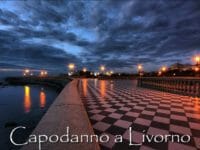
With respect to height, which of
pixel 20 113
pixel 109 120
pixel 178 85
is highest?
pixel 178 85

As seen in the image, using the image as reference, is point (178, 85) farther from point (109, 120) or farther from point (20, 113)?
point (20, 113)

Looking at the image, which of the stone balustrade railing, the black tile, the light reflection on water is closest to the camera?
the black tile

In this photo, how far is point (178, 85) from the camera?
24.0 feet

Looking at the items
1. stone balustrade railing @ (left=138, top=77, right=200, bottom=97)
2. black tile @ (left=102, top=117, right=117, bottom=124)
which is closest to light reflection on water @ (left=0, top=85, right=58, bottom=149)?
black tile @ (left=102, top=117, right=117, bottom=124)

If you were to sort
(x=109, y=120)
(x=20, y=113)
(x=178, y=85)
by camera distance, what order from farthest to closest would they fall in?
1. (x=20, y=113)
2. (x=178, y=85)
3. (x=109, y=120)

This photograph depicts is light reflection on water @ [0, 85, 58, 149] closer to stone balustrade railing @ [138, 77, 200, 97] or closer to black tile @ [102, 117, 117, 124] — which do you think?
black tile @ [102, 117, 117, 124]

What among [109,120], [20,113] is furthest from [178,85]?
[20,113]

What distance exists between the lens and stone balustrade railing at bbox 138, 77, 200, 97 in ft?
20.5

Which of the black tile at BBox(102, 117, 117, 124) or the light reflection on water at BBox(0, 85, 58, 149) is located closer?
the black tile at BBox(102, 117, 117, 124)

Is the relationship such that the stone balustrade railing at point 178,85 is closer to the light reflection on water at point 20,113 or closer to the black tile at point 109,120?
the black tile at point 109,120

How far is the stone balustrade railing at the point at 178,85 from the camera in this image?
6.24m

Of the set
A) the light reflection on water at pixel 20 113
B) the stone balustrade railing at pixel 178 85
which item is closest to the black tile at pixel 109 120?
the light reflection on water at pixel 20 113

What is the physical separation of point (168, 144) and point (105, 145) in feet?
3.56

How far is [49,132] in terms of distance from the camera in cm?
146
